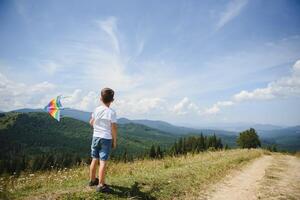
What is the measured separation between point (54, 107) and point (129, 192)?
3.72m

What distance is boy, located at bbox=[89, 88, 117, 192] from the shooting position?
6066 millimetres

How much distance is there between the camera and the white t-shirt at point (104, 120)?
6.10 metres

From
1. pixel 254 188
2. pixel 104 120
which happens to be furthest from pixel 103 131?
pixel 254 188

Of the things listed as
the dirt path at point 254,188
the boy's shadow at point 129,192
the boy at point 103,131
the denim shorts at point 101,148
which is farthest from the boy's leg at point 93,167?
the dirt path at point 254,188

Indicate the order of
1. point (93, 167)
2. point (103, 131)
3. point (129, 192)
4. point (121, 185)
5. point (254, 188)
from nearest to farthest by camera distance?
point (103, 131) → point (93, 167) → point (129, 192) → point (121, 185) → point (254, 188)

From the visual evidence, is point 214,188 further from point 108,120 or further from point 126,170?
point 108,120

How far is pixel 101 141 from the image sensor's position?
612cm

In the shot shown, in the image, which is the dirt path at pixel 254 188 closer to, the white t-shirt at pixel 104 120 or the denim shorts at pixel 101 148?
the denim shorts at pixel 101 148

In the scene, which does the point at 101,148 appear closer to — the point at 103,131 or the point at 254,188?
the point at 103,131

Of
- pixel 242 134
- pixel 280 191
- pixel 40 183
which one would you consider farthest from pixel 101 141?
pixel 242 134

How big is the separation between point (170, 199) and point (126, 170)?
3.51 meters

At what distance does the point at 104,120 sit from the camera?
6133 mm

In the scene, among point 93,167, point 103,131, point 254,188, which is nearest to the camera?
point 103,131

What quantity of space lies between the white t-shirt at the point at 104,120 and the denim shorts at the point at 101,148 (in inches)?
4.6
